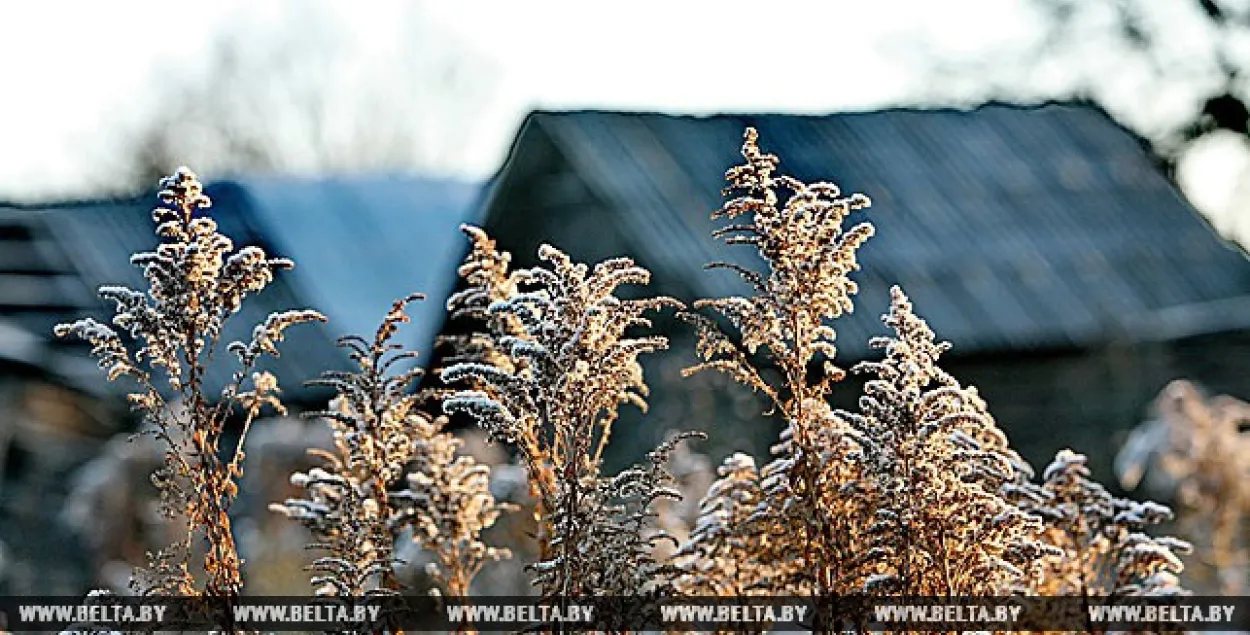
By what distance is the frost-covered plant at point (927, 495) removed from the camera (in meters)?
3.77

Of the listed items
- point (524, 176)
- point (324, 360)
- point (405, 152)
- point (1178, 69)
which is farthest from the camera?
point (405, 152)

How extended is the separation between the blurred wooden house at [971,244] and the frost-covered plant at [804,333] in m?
6.65

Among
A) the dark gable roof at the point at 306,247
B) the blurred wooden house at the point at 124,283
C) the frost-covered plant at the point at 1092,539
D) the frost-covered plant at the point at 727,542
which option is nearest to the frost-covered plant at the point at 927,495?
the frost-covered plant at the point at 727,542

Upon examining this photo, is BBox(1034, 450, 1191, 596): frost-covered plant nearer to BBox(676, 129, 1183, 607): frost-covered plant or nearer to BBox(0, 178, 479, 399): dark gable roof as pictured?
BBox(676, 129, 1183, 607): frost-covered plant

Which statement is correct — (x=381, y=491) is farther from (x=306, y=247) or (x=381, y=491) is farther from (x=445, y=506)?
(x=306, y=247)

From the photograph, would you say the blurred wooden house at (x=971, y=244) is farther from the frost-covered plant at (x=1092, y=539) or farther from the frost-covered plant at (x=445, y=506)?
the frost-covered plant at (x=445, y=506)

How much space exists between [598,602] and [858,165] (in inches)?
370

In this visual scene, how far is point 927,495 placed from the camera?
376 centimetres

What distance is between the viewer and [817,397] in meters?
3.92

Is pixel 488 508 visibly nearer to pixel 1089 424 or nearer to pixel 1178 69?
pixel 1089 424

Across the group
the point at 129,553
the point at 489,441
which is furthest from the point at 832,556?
the point at 129,553

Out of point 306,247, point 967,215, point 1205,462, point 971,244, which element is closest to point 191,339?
point 1205,462

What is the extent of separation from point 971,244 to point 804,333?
862 cm

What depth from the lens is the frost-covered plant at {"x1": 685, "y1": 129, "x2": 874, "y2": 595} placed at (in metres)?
3.88
